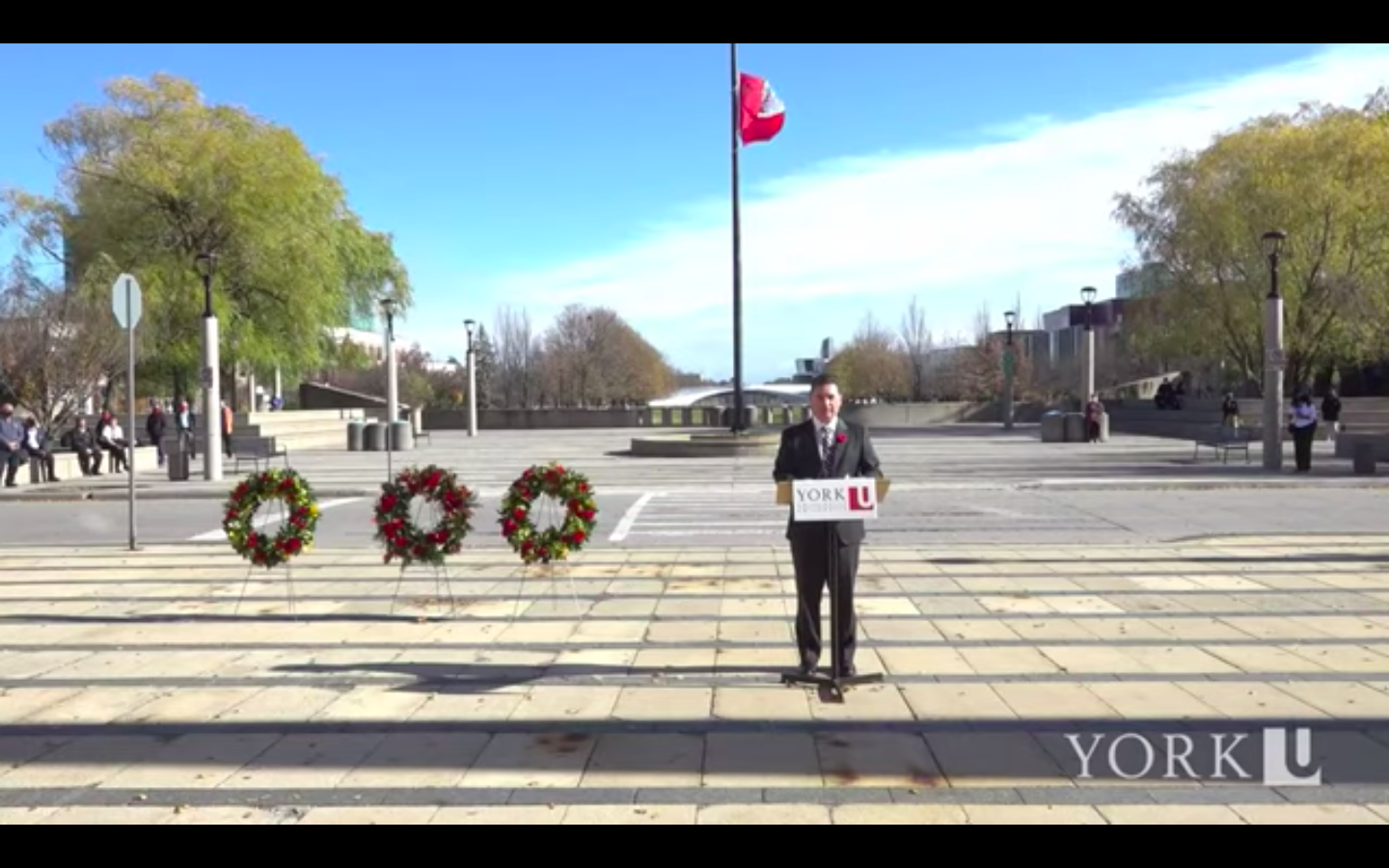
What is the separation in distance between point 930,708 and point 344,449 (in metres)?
38.8

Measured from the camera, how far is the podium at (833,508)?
21.4 feet

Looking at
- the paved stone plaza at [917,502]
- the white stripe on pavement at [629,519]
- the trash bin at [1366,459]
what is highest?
the trash bin at [1366,459]

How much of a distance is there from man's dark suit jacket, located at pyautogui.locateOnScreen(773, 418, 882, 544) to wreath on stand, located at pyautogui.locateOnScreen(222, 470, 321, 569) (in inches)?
185

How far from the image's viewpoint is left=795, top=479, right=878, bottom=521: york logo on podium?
6508 mm

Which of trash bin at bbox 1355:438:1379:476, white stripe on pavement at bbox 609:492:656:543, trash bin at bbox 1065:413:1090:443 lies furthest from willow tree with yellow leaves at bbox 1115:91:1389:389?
white stripe on pavement at bbox 609:492:656:543

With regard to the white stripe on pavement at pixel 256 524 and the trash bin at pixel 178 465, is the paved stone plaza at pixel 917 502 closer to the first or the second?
the white stripe on pavement at pixel 256 524

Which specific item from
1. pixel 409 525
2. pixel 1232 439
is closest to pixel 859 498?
pixel 409 525

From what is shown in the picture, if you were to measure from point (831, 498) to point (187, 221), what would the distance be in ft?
135

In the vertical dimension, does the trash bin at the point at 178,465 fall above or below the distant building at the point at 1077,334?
below

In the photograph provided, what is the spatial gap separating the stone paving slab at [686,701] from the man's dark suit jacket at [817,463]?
0.96 m

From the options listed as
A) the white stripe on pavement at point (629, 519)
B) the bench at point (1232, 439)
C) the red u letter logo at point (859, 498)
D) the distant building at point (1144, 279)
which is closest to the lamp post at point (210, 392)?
the white stripe on pavement at point (629, 519)

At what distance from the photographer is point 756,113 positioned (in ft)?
112

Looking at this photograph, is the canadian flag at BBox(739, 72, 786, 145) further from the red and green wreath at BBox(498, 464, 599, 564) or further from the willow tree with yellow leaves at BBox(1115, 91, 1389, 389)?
the red and green wreath at BBox(498, 464, 599, 564)
